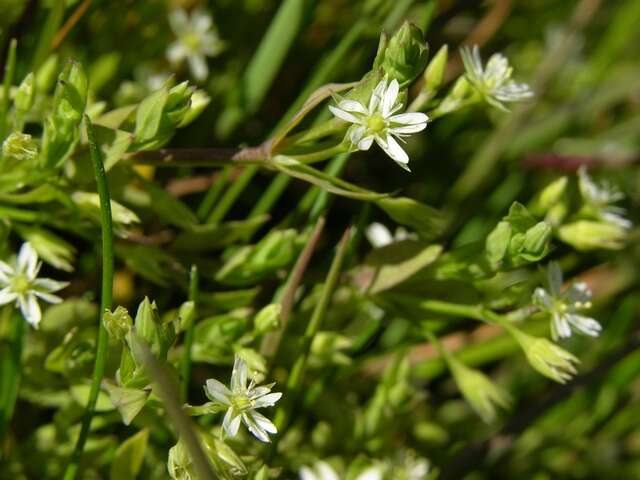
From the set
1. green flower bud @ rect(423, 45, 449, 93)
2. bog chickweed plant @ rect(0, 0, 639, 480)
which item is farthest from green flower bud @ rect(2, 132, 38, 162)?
green flower bud @ rect(423, 45, 449, 93)

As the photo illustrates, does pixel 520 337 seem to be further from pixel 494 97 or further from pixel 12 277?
pixel 12 277

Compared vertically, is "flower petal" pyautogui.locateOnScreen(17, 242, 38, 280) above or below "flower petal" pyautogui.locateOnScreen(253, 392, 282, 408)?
above

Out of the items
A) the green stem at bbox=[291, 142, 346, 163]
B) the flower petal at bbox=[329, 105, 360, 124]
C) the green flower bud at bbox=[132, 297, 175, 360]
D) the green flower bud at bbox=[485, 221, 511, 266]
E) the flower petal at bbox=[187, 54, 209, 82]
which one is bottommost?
the flower petal at bbox=[187, 54, 209, 82]

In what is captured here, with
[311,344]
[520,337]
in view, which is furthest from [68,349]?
[520,337]

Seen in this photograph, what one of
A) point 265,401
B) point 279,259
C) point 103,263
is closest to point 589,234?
point 279,259

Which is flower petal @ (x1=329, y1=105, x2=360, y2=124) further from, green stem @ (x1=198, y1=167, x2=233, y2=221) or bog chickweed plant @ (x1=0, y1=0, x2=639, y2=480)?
green stem @ (x1=198, y1=167, x2=233, y2=221)

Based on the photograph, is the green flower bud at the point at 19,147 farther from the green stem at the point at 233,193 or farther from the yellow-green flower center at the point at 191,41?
the yellow-green flower center at the point at 191,41
